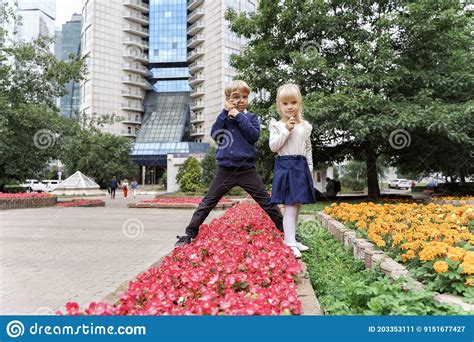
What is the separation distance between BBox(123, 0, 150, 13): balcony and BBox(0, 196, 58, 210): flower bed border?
64171 millimetres

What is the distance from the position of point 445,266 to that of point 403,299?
1.66 ft

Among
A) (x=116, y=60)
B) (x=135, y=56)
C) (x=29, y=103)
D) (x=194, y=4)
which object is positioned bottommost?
(x=29, y=103)

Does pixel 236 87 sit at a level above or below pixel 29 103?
below

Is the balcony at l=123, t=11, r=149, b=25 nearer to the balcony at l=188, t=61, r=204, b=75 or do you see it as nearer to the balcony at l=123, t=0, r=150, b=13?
the balcony at l=123, t=0, r=150, b=13

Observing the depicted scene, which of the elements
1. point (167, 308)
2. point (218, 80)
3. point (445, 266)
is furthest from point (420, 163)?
point (218, 80)

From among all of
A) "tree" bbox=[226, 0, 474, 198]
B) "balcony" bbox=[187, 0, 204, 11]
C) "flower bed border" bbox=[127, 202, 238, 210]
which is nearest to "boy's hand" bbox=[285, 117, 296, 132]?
"tree" bbox=[226, 0, 474, 198]

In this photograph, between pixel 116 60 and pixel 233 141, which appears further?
pixel 116 60

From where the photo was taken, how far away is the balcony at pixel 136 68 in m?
71.4

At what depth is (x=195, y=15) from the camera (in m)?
71.6

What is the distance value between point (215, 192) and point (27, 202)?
46.5 ft

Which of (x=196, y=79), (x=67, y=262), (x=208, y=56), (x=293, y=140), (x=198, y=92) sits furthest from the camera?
(x=196, y=79)

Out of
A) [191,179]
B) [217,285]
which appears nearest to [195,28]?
[191,179]

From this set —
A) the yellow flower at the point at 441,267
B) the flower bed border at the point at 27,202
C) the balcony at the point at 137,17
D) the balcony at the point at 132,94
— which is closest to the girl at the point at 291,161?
the yellow flower at the point at 441,267

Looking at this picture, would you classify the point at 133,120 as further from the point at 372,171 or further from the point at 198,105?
the point at 372,171
